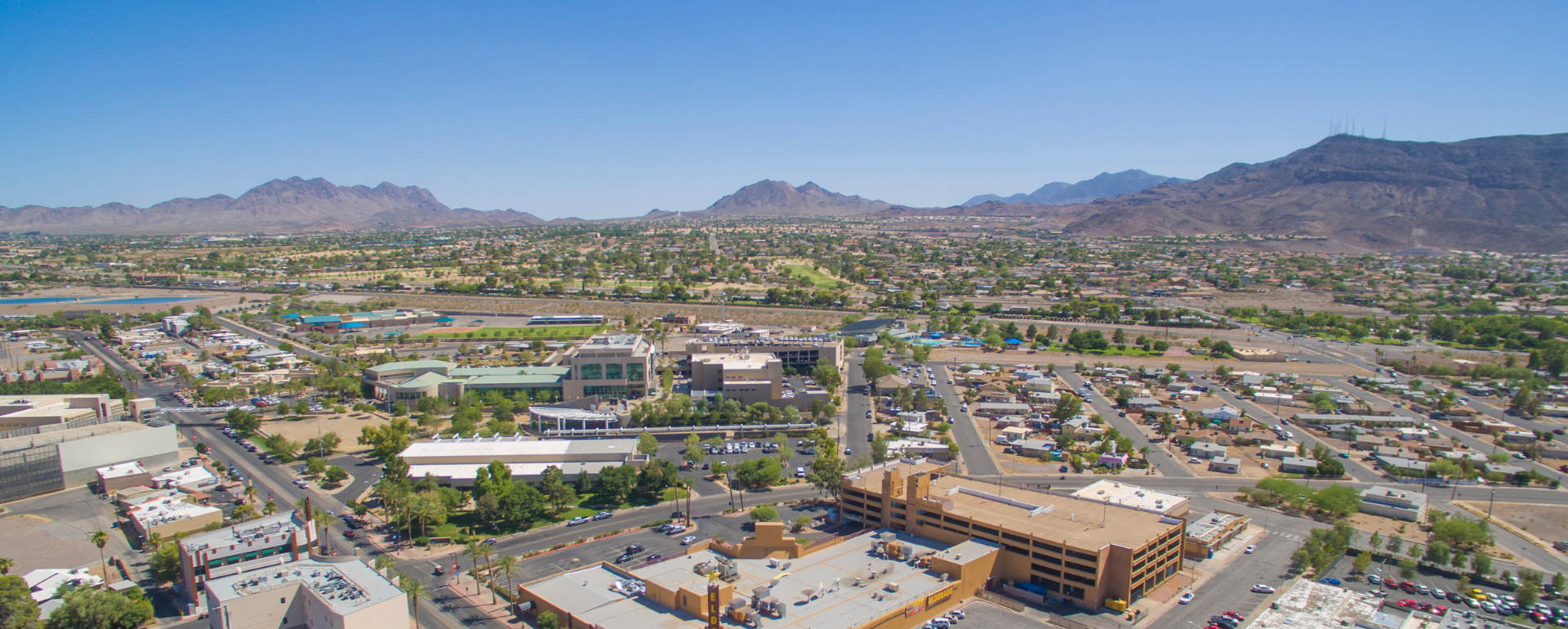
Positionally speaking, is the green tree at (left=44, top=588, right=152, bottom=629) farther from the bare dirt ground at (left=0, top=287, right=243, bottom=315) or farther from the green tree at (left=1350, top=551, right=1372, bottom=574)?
the bare dirt ground at (left=0, top=287, right=243, bottom=315)

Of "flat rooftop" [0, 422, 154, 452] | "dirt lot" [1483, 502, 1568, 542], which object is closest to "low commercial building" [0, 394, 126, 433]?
"flat rooftop" [0, 422, 154, 452]

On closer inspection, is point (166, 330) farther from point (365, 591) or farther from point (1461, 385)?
point (1461, 385)

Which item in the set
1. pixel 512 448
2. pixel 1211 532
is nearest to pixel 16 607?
pixel 512 448

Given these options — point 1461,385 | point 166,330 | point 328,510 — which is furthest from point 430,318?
point 1461,385

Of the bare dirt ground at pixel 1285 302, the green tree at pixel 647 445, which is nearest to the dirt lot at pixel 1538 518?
the green tree at pixel 647 445

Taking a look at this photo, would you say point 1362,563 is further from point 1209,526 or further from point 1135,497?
point 1135,497
